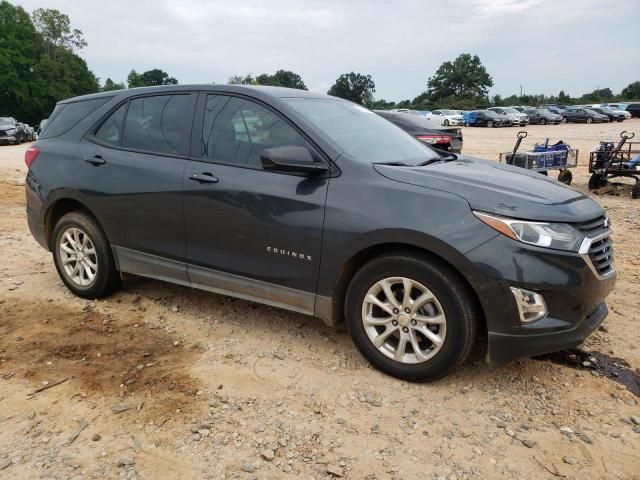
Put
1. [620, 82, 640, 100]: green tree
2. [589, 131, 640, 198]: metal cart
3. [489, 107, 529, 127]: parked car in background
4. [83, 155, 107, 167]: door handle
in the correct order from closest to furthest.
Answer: [83, 155, 107, 167]: door handle → [589, 131, 640, 198]: metal cart → [489, 107, 529, 127]: parked car in background → [620, 82, 640, 100]: green tree

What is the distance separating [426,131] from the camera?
10570 millimetres

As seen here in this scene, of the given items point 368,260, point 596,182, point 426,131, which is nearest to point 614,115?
point 596,182

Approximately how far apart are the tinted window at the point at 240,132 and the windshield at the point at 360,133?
0.18m

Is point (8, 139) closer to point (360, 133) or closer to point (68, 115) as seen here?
point (68, 115)

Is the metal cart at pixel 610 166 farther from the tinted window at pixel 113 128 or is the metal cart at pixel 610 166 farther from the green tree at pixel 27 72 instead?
the green tree at pixel 27 72

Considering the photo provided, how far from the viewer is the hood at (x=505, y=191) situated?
2926 mm

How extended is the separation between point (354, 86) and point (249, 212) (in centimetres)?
11101

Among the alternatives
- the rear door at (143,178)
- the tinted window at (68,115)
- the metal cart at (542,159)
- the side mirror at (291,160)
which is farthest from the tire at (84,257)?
the metal cart at (542,159)

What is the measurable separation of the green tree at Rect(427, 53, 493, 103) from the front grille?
87.2m

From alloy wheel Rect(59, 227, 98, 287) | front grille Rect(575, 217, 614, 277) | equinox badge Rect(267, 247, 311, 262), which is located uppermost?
front grille Rect(575, 217, 614, 277)

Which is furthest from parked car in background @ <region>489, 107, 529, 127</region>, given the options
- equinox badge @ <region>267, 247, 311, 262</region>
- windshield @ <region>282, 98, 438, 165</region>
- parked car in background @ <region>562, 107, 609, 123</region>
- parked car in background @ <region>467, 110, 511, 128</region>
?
equinox badge @ <region>267, 247, 311, 262</region>

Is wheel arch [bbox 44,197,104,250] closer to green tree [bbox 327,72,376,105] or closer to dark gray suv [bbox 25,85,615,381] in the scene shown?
dark gray suv [bbox 25,85,615,381]

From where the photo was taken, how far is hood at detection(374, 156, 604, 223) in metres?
2.93

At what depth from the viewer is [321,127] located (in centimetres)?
354
